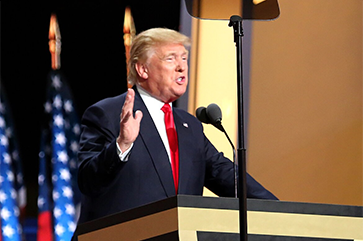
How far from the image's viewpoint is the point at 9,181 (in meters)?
4.54

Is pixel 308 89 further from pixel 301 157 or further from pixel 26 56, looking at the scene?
pixel 26 56

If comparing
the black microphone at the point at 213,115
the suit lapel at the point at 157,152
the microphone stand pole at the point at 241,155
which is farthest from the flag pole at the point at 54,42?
the microphone stand pole at the point at 241,155

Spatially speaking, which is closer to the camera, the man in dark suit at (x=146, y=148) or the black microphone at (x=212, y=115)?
the black microphone at (x=212, y=115)

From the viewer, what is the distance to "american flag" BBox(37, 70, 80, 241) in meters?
4.46

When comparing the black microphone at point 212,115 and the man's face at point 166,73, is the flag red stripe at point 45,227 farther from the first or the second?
the black microphone at point 212,115

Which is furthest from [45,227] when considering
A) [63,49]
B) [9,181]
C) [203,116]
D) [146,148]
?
[203,116]

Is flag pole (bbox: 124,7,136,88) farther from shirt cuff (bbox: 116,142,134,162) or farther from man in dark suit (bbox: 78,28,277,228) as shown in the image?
shirt cuff (bbox: 116,142,134,162)

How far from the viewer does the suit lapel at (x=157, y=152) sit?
1.99 metres

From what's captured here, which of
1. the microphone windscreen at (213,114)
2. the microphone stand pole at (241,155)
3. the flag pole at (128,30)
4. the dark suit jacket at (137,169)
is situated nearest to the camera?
the microphone stand pole at (241,155)

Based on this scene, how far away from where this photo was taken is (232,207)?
4.71ft

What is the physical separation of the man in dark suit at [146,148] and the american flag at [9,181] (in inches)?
101

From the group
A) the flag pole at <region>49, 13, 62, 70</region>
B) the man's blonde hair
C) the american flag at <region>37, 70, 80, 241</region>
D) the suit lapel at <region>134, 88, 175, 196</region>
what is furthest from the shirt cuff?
the flag pole at <region>49, 13, 62, 70</region>

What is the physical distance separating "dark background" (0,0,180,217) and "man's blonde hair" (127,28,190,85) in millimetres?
2333

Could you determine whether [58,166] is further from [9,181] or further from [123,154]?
[123,154]
